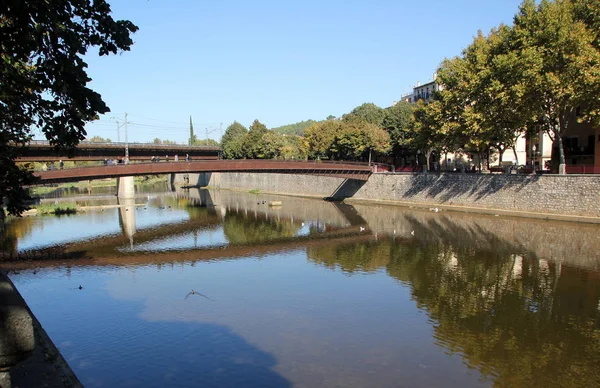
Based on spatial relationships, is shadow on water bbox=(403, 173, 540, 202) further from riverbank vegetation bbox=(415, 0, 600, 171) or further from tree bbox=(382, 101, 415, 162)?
tree bbox=(382, 101, 415, 162)

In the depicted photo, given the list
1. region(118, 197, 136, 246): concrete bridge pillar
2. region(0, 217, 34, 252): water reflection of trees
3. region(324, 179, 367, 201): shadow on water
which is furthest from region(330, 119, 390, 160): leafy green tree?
region(0, 217, 34, 252): water reflection of trees

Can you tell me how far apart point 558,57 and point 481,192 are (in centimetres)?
1569

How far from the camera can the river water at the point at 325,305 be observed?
14211 mm

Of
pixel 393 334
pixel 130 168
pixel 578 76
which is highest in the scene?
pixel 578 76

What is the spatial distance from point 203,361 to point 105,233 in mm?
29485

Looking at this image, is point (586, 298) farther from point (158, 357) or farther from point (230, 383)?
point (158, 357)

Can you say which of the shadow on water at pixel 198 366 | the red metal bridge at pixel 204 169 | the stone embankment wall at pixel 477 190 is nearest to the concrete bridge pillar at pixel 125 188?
the stone embankment wall at pixel 477 190

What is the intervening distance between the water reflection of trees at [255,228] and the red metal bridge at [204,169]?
5450 mm

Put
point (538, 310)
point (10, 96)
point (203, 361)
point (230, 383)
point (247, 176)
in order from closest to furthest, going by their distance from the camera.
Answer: point (10, 96) → point (230, 383) → point (203, 361) → point (538, 310) → point (247, 176)

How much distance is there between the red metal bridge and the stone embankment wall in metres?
4.06

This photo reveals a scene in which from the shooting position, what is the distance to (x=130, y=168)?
42875 mm

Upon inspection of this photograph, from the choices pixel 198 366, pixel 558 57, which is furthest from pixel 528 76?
pixel 198 366

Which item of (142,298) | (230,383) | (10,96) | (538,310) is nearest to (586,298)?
(538,310)

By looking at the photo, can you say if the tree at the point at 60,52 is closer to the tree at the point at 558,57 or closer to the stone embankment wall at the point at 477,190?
the tree at the point at 558,57
